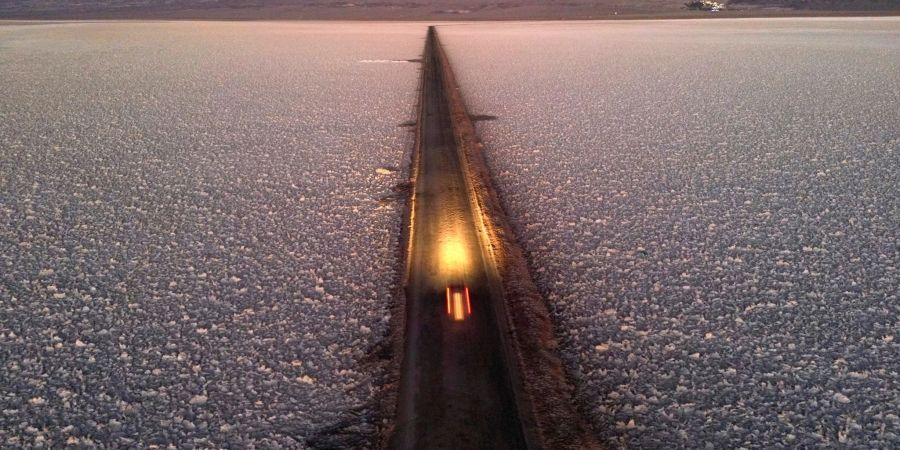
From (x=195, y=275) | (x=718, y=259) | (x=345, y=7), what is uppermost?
(x=345, y=7)

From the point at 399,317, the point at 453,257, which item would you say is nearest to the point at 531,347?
the point at 399,317

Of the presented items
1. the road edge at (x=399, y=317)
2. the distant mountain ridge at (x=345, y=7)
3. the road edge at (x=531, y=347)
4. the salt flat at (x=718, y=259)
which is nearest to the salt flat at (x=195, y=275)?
the road edge at (x=399, y=317)

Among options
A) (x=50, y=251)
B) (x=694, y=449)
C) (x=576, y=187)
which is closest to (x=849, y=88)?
(x=576, y=187)

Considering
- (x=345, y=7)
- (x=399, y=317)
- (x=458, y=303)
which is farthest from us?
(x=345, y=7)

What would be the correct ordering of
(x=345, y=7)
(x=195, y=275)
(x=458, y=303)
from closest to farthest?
(x=458, y=303) < (x=195, y=275) < (x=345, y=7)

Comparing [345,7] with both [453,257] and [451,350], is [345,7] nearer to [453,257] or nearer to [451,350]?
[453,257]

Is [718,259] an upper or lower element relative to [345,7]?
lower

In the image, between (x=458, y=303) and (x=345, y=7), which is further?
(x=345, y=7)

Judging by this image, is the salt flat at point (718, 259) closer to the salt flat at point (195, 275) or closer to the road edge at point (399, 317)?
the road edge at point (399, 317)
